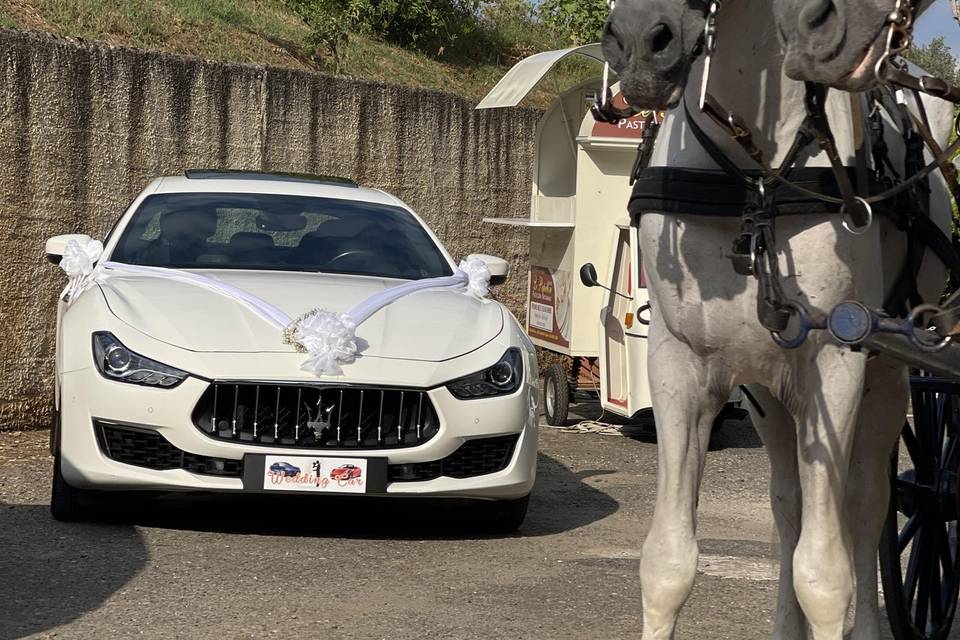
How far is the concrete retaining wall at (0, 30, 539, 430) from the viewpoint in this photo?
10102 mm

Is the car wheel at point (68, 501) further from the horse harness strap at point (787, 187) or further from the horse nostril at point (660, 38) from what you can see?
the horse nostril at point (660, 38)

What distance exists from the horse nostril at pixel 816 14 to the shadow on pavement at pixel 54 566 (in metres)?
3.31

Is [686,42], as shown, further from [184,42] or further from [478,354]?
[184,42]

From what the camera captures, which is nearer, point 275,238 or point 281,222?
point 281,222

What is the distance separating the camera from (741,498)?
353 inches

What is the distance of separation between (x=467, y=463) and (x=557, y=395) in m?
5.23

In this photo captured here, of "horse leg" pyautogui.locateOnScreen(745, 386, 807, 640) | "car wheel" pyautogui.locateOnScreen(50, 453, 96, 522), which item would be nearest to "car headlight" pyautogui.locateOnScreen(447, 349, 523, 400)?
"car wheel" pyautogui.locateOnScreen(50, 453, 96, 522)

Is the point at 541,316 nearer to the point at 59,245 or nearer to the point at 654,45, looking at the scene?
the point at 59,245

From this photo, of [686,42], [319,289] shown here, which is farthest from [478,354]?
[686,42]

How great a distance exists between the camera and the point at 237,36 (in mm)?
18875

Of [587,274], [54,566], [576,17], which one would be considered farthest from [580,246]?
[576,17]

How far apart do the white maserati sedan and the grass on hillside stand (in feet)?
24.6

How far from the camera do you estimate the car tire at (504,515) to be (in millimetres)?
7148

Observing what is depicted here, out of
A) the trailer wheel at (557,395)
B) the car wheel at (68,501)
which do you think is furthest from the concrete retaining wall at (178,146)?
the car wheel at (68,501)
